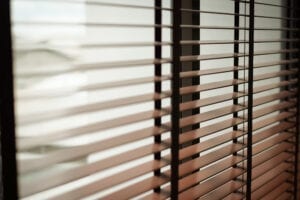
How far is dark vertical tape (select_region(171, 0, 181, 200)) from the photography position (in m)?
1.31

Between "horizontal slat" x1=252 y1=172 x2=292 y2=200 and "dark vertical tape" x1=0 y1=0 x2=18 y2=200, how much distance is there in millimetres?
1385

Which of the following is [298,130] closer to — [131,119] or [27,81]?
[131,119]

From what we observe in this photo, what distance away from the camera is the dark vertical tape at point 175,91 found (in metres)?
1.31

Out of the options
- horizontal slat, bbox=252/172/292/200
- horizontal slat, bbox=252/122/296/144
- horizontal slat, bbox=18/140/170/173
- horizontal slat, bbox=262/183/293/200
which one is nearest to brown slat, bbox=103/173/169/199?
horizontal slat, bbox=18/140/170/173

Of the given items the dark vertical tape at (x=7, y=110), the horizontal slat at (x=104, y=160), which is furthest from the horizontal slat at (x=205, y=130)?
the dark vertical tape at (x=7, y=110)

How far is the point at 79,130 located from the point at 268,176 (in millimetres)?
1346

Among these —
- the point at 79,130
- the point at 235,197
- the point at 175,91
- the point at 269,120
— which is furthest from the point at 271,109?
the point at 79,130

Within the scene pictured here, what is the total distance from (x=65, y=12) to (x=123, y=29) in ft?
1.09

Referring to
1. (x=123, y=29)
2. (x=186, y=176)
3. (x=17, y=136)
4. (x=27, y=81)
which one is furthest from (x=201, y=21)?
(x=17, y=136)

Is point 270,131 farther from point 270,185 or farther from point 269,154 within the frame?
point 270,185

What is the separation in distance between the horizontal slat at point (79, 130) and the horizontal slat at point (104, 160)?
0.04 metres

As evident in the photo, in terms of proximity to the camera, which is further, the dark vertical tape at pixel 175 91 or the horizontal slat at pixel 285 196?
the horizontal slat at pixel 285 196

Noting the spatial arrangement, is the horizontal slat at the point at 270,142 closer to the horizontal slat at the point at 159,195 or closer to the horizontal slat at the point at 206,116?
the horizontal slat at the point at 206,116

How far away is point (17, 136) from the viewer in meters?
0.94
